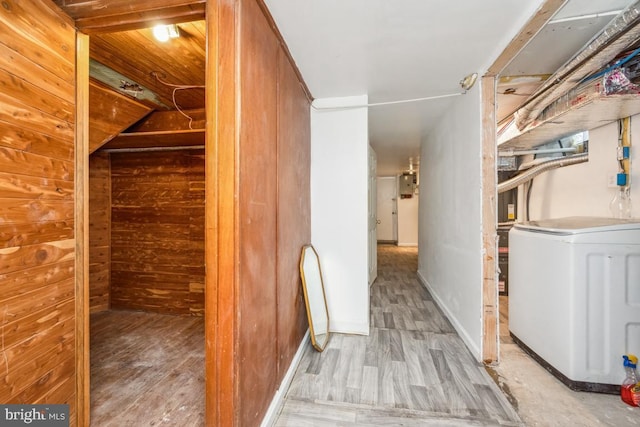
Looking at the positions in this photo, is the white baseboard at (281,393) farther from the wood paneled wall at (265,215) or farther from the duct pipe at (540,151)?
the duct pipe at (540,151)

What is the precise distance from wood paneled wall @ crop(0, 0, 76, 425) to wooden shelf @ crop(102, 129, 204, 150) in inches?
49.3

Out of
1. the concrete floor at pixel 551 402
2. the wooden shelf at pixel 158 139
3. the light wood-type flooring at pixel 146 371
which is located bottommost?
the light wood-type flooring at pixel 146 371

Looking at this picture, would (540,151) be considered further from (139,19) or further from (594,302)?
(139,19)

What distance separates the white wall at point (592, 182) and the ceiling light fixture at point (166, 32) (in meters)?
3.53

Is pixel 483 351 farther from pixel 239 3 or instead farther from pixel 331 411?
pixel 239 3

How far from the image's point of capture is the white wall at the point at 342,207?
2.44 metres

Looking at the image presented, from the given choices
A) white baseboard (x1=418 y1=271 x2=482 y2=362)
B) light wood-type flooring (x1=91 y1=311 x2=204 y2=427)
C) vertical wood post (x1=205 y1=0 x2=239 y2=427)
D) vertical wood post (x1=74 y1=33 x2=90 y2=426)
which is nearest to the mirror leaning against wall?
light wood-type flooring (x1=91 y1=311 x2=204 y2=427)

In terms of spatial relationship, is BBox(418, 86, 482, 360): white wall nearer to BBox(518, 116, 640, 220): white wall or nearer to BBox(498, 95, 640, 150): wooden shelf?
BBox(498, 95, 640, 150): wooden shelf

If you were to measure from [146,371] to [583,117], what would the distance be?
4.17 meters

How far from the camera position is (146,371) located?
74.5 inches

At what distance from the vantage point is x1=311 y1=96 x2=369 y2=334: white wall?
2439 mm

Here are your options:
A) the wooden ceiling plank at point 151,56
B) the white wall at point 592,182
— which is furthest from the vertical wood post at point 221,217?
the white wall at point 592,182

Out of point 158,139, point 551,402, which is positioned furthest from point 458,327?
point 158,139

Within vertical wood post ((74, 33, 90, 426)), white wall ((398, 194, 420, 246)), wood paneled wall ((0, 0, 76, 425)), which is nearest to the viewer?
wood paneled wall ((0, 0, 76, 425))
